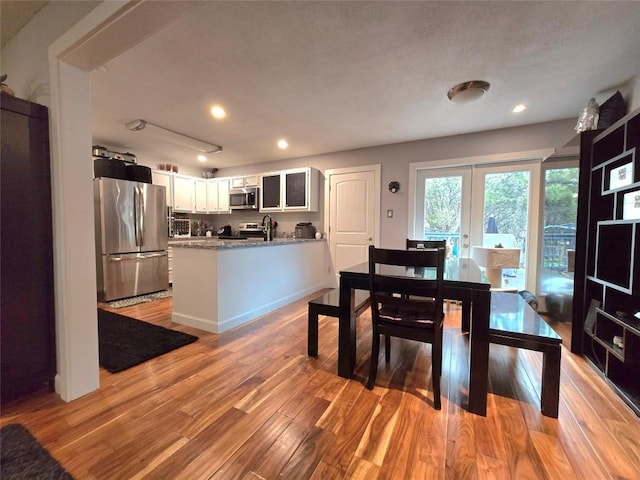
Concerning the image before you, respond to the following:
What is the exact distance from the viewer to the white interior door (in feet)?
14.3

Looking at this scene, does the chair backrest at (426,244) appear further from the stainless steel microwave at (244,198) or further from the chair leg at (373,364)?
the stainless steel microwave at (244,198)

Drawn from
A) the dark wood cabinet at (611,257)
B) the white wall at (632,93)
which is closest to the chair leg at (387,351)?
the dark wood cabinet at (611,257)

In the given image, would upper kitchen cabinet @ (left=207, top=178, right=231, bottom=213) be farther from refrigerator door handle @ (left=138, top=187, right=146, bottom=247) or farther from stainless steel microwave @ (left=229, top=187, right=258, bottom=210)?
refrigerator door handle @ (left=138, top=187, right=146, bottom=247)

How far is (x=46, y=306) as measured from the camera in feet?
5.55

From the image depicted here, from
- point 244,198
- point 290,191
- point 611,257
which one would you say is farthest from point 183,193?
point 611,257

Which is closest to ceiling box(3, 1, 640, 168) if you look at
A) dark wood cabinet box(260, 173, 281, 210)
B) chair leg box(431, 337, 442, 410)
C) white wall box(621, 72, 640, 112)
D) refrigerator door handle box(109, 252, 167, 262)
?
white wall box(621, 72, 640, 112)

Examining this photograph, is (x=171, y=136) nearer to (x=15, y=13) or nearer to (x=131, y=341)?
(x=15, y=13)

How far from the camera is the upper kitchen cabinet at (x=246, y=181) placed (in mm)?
5047

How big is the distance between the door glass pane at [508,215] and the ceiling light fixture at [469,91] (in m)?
1.56

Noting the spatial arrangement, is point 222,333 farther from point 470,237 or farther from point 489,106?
point 489,106

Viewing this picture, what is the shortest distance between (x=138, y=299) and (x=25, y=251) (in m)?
2.60

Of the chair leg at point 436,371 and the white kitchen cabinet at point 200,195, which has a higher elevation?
the white kitchen cabinet at point 200,195

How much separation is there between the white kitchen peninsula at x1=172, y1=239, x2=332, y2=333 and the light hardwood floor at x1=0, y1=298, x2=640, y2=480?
24.8 inches

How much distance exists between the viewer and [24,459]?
1231 millimetres
